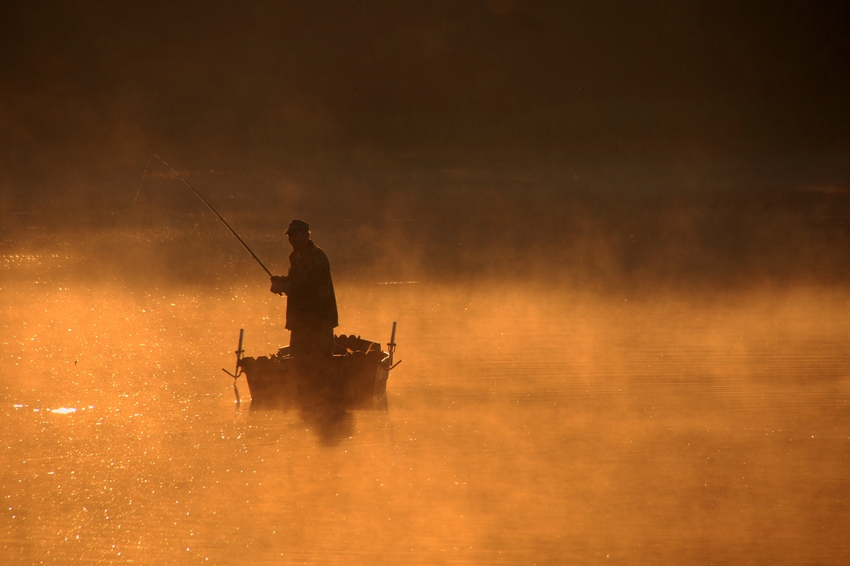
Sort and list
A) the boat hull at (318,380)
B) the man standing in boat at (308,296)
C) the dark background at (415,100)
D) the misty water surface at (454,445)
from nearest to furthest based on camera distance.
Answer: the misty water surface at (454,445) < the boat hull at (318,380) < the man standing in boat at (308,296) < the dark background at (415,100)

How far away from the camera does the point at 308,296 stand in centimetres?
592

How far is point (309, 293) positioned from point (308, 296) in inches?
0.7

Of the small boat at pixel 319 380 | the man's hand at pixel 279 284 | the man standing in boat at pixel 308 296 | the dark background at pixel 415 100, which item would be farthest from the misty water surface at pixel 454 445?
the dark background at pixel 415 100

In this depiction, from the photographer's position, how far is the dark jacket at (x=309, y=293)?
592cm

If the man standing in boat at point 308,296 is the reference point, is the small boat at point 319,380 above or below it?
below

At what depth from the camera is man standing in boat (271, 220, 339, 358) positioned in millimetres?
5918

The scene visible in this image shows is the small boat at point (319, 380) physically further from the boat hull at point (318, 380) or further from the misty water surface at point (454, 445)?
→ the misty water surface at point (454, 445)

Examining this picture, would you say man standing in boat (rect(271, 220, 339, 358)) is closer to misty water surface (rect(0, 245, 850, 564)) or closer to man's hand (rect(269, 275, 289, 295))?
man's hand (rect(269, 275, 289, 295))

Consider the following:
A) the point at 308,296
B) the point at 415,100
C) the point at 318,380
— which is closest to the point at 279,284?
the point at 308,296

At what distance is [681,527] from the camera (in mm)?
4250

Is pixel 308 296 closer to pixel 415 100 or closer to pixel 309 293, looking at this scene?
pixel 309 293

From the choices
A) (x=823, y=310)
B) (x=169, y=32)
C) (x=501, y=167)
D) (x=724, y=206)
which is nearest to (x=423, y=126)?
(x=501, y=167)

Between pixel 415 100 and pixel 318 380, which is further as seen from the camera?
pixel 415 100

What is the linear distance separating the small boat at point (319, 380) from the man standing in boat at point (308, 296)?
0.41 ft
